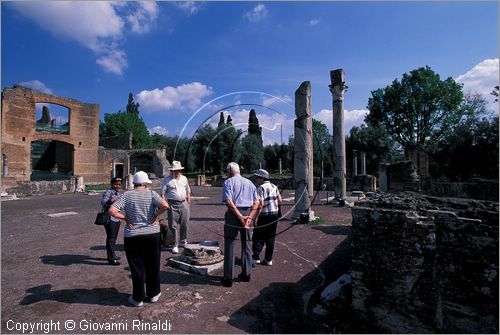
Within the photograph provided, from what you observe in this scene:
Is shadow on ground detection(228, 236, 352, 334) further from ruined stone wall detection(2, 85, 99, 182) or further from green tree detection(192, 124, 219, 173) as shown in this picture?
ruined stone wall detection(2, 85, 99, 182)

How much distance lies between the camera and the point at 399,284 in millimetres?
3336

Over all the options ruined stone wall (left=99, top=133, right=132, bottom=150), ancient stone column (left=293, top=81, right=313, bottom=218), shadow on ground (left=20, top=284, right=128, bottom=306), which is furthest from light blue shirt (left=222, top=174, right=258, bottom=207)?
ruined stone wall (left=99, top=133, right=132, bottom=150)

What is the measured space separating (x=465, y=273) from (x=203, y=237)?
620 cm

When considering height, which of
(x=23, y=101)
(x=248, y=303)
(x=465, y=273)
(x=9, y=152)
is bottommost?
(x=248, y=303)

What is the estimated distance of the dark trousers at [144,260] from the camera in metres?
4.07

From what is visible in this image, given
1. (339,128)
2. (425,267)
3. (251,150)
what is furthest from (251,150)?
(425,267)

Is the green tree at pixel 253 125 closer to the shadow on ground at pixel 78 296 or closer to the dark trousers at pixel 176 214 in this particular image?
the dark trousers at pixel 176 214

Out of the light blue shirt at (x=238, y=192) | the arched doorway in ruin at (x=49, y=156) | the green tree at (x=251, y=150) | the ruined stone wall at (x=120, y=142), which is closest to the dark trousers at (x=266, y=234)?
the light blue shirt at (x=238, y=192)

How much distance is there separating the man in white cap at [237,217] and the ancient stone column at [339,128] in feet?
34.9

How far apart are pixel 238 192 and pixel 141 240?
5.42 feet

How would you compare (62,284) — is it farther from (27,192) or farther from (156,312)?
(27,192)

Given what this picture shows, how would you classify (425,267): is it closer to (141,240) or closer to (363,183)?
(141,240)

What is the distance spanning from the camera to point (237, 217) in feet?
15.8

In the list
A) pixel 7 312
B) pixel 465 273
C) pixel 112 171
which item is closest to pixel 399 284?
pixel 465 273
